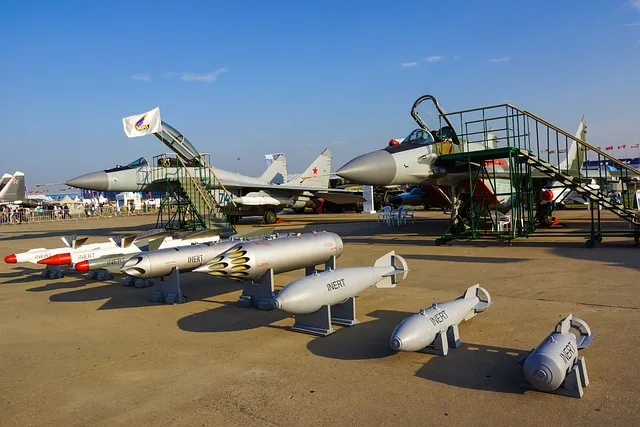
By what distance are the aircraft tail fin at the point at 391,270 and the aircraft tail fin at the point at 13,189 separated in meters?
47.4

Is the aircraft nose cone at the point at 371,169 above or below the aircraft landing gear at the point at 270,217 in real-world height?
above

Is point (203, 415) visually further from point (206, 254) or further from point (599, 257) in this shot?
point (599, 257)

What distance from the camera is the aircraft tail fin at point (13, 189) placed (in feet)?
144

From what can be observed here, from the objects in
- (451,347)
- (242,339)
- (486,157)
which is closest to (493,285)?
(451,347)

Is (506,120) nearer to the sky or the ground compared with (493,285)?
nearer to the sky

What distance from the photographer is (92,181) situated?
64.7ft

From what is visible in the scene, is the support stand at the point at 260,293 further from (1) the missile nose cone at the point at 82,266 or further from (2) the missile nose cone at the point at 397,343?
(1) the missile nose cone at the point at 82,266

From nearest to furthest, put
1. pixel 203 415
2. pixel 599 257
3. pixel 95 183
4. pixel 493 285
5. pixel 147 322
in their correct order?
pixel 203 415 < pixel 147 322 < pixel 493 285 < pixel 599 257 < pixel 95 183

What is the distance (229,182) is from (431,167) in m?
13.9

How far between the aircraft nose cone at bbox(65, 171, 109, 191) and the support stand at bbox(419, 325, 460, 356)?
1826 centimetres

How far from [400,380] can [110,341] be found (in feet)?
12.3

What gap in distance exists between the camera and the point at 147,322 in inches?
267

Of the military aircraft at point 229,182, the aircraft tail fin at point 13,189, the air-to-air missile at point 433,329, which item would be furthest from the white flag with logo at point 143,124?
the aircraft tail fin at point 13,189

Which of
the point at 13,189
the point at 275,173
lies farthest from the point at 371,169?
the point at 13,189
